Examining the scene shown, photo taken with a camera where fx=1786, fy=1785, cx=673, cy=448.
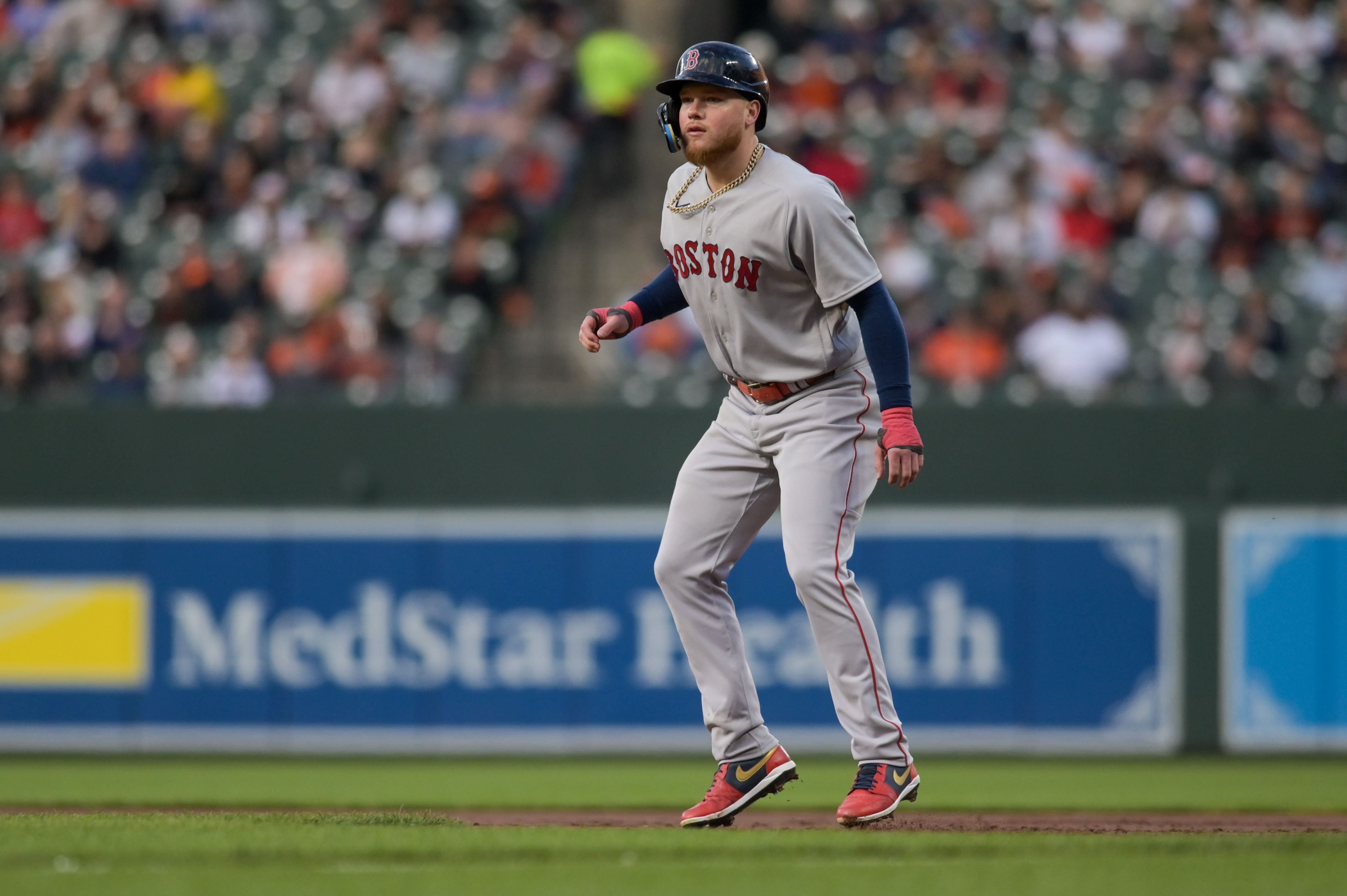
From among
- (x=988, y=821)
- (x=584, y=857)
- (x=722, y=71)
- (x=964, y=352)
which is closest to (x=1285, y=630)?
(x=964, y=352)

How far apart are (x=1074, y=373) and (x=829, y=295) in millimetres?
5108

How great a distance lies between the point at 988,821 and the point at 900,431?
137cm

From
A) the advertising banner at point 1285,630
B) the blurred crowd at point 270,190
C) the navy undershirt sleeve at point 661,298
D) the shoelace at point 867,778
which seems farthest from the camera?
the blurred crowd at point 270,190

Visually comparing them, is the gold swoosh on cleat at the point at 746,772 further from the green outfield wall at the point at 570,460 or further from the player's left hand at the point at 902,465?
the green outfield wall at the point at 570,460

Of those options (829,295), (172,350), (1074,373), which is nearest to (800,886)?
(829,295)

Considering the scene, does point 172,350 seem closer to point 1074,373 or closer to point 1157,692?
point 1074,373

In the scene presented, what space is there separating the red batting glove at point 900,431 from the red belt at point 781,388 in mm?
229

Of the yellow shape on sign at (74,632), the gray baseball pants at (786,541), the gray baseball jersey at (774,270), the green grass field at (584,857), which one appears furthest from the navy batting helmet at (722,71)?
the yellow shape on sign at (74,632)

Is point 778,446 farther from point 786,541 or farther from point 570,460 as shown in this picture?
point 570,460

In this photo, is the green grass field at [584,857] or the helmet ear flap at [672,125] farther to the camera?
the helmet ear flap at [672,125]

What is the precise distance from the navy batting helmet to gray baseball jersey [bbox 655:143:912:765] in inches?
7.4

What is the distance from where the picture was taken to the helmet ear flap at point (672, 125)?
183 inches

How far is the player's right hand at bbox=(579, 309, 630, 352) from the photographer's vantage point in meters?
4.72

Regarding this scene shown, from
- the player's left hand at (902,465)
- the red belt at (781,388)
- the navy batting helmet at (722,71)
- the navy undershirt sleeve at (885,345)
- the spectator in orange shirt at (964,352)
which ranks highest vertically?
the navy batting helmet at (722,71)
